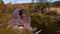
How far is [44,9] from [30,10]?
0.13m

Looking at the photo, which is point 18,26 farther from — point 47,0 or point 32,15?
point 47,0

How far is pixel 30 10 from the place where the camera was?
1.57m

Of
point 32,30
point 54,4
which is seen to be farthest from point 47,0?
point 32,30

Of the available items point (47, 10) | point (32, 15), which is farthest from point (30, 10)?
point (47, 10)

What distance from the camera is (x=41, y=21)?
1.55m

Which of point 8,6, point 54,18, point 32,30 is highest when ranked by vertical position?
point 8,6

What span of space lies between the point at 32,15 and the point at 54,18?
196 mm

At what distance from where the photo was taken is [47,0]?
61.1 inches

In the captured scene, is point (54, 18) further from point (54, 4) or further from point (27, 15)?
point (27, 15)

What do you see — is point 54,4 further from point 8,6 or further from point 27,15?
point 8,6

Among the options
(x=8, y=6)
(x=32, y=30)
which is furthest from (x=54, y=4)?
(x=8, y=6)

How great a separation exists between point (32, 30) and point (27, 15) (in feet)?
0.46

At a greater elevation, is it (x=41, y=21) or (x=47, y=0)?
(x=47, y=0)

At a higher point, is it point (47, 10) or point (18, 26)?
point (47, 10)
